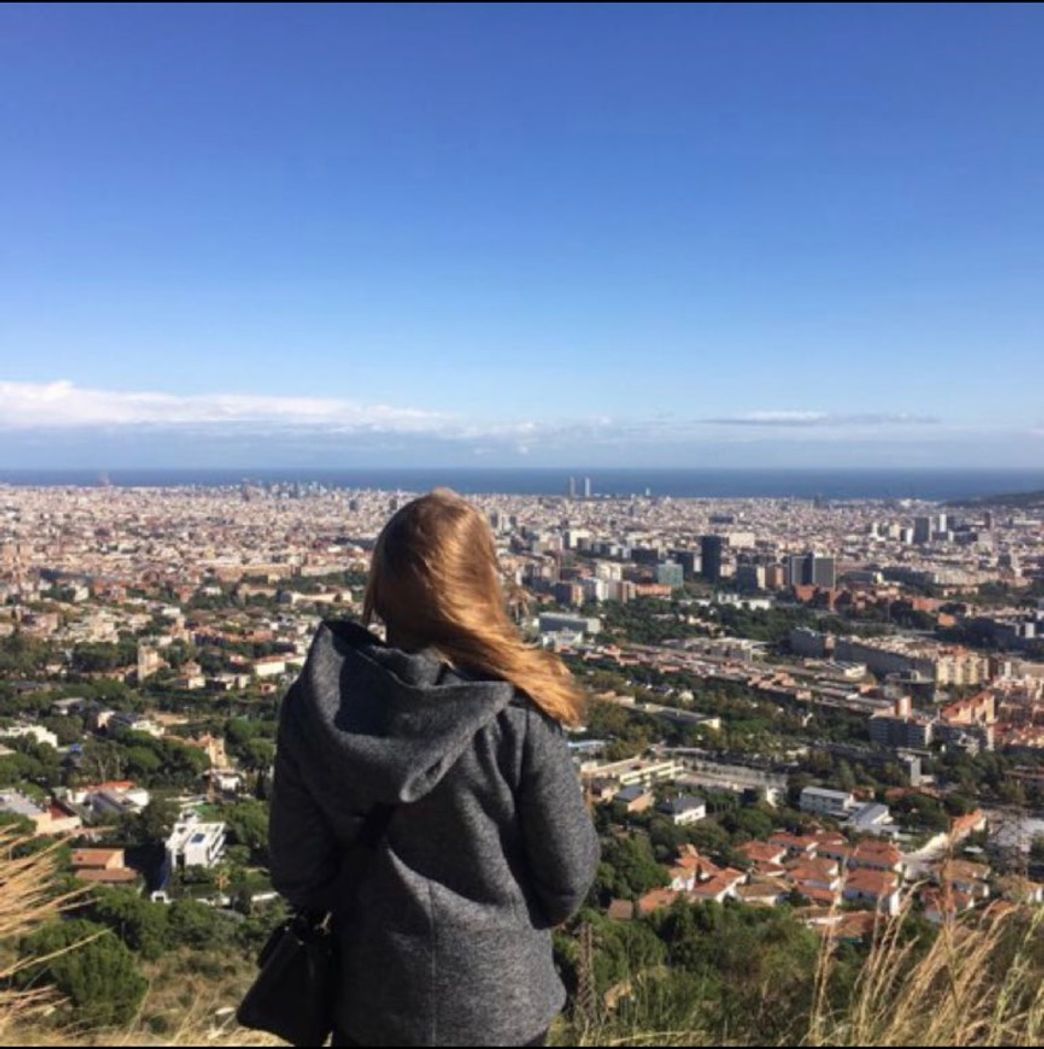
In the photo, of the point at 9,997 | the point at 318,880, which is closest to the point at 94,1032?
the point at 9,997

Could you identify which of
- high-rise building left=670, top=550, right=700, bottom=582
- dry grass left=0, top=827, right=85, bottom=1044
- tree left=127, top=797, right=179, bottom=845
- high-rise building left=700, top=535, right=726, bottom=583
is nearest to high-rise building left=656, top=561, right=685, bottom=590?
high-rise building left=670, top=550, right=700, bottom=582

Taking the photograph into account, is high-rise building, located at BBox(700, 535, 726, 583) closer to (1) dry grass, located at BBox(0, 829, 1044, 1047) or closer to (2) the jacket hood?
(1) dry grass, located at BBox(0, 829, 1044, 1047)

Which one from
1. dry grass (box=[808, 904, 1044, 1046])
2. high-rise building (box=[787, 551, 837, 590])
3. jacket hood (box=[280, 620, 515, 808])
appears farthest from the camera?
high-rise building (box=[787, 551, 837, 590])

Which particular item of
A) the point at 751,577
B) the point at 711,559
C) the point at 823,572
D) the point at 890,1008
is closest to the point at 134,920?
the point at 890,1008

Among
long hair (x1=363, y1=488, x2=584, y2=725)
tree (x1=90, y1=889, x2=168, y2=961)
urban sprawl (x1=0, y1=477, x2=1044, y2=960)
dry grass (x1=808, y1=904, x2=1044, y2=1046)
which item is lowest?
urban sprawl (x1=0, y1=477, x2=1044, y2=960)

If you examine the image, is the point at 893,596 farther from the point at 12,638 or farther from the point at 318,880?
the point at 318,880
